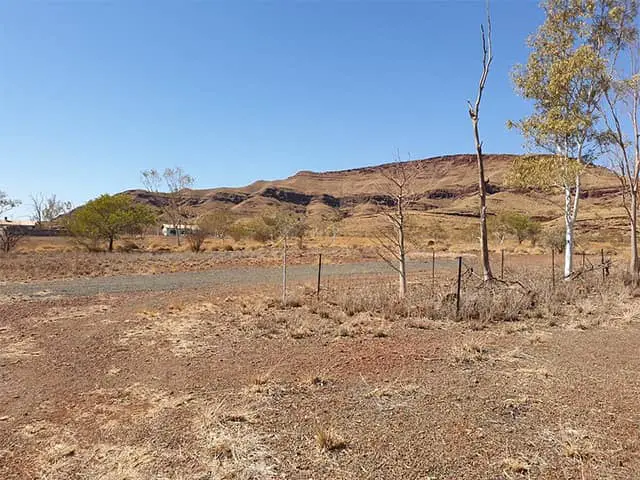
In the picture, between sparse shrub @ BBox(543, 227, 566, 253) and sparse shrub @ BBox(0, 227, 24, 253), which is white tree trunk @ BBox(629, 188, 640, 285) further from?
sparse shrub @ BBox(0, 227, 24, 253)

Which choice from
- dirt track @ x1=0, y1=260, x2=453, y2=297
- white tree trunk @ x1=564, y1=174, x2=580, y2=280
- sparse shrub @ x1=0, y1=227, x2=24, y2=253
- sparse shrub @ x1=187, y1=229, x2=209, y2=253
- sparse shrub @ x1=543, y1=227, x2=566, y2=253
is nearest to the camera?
white tree trunk @ x1=564, y1=174, x2=580, y2=280

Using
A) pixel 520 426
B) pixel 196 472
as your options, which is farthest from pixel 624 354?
pixel 196 472

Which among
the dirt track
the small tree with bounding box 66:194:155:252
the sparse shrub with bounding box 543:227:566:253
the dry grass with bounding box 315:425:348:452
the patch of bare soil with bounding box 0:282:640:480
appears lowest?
the dirt track

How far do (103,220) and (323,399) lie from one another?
124ft

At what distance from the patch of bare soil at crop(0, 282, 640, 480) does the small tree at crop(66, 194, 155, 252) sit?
30945 mm

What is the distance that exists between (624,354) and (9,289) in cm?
1778

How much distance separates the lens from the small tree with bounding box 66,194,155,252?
3609cm

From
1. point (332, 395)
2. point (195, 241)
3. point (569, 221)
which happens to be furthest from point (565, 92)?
point (195, 241)

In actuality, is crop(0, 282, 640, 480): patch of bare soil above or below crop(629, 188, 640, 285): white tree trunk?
below

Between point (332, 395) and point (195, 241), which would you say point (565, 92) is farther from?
point (195, 241)

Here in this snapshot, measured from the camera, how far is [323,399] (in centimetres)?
471

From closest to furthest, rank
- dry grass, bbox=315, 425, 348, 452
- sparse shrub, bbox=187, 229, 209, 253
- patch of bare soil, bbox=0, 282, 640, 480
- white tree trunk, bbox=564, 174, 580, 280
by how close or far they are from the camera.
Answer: patch of bare soil, bbox=0, 282, 640, 480, dry grass, bbox=315, 425, 348, 452, white tree trunk, bbox=564, 174, 580, 280, sparse shrub, bbox=187, 229, 209, 253

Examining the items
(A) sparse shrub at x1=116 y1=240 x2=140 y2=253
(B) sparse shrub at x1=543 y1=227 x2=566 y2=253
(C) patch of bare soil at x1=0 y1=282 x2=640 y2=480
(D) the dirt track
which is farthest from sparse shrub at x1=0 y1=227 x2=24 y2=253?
(B) sparse shrub at x1=543 y1=227 x2=566 y2=253

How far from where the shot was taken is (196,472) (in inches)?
129
